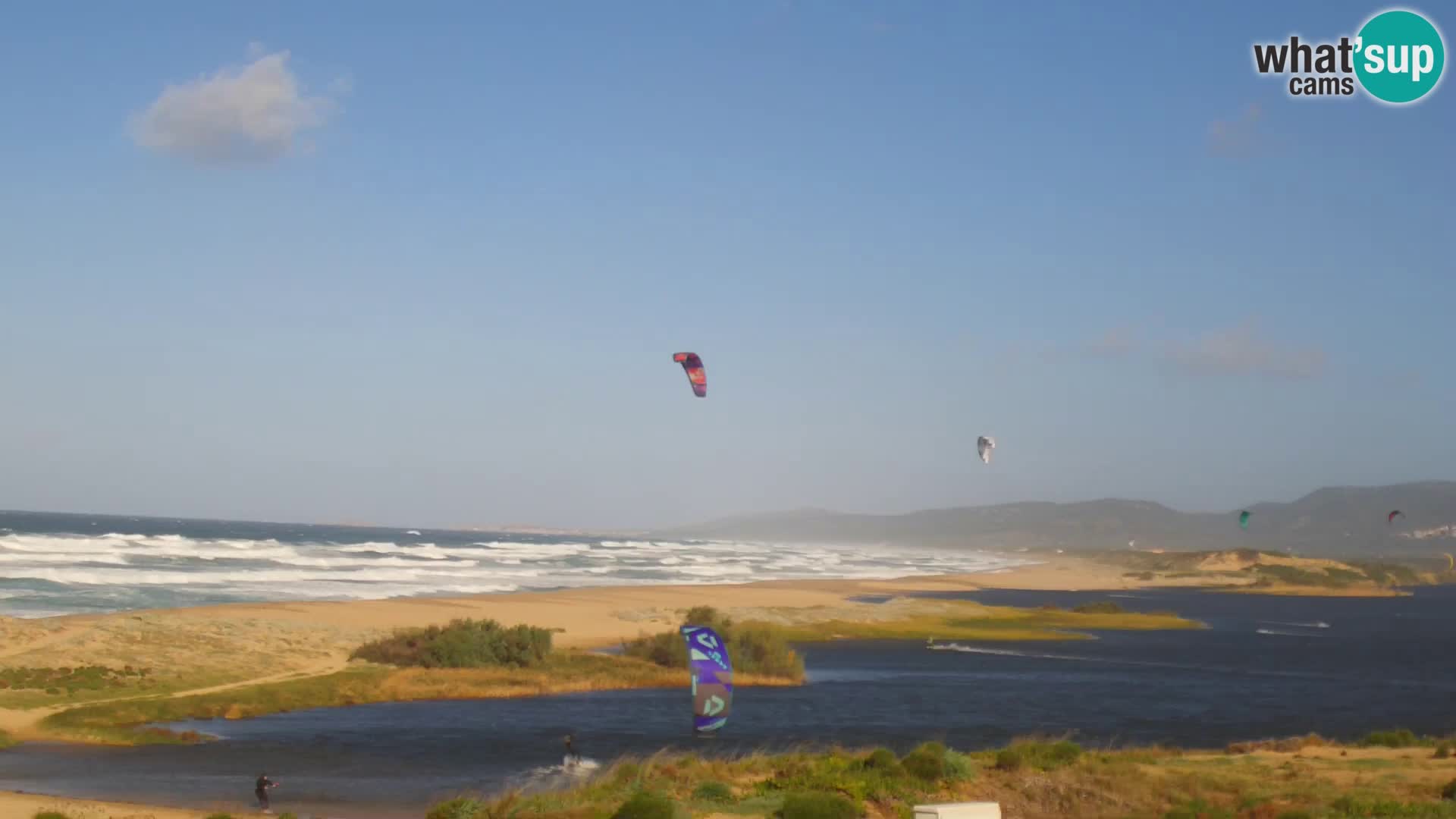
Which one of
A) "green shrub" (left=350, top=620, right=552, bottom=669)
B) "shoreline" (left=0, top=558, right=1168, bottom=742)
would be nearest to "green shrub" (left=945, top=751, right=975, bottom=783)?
"shoreline" (left=0, top=558, right=1168, bottom=742)

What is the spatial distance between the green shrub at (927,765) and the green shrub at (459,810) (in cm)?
703

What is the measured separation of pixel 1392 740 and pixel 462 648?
26.2 metres

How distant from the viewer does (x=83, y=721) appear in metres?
29.8

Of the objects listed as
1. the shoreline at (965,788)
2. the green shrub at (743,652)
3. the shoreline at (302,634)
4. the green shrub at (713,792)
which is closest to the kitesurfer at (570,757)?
the shoreline at (965,788)

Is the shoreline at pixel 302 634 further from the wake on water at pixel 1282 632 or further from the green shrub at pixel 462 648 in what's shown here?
the wake on water at pixel 1282 632

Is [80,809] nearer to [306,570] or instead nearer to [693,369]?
[693,369]

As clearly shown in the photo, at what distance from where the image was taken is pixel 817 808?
59.5 feet

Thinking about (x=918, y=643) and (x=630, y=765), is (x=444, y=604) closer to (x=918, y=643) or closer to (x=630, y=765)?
(x=918, y=643)

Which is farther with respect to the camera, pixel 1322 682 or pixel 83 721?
pixel 1322 682

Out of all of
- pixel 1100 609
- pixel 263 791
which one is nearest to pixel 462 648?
pixel 263 791

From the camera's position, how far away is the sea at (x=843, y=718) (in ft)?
81.7

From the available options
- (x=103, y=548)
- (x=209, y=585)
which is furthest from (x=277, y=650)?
(x=103, y=548)

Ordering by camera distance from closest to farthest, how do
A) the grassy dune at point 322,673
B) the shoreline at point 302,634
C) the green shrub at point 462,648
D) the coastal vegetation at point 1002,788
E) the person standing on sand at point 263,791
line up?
the coastal vegetation at point 1002,788
the person standing on sand at point 263,791
the grassy dune at point 322,673
the shoreline at point 302,634
the green shrub at point 462,648

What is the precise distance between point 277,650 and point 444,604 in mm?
20051
